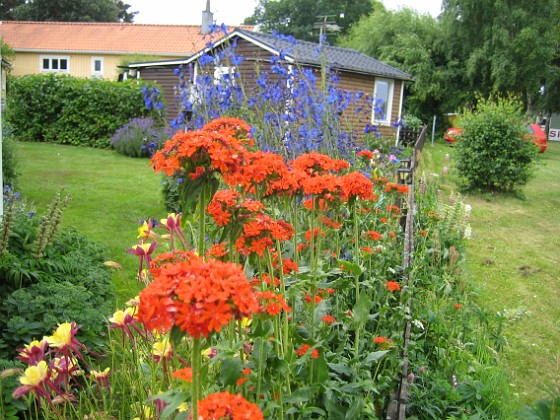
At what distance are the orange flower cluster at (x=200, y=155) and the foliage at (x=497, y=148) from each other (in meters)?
9.11

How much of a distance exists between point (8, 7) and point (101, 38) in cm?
1618

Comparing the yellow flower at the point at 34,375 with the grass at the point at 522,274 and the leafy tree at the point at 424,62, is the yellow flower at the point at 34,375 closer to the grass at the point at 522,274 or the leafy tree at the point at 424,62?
the grass at the point at 522,274

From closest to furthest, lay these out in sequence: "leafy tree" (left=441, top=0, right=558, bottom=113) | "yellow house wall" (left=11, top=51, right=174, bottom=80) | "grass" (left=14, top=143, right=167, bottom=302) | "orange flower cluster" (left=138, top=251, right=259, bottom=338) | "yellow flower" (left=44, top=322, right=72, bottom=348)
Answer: "orange flower cluster" (left=138, top=251, right=259, bottom=338), "yellow flower" (left=44, top=322, right=72, bottom=348), "grass" (left=14, top=143, right=167, bottom=302), "leafy tree" (left=441, top=0, right=558, bottom=113), "yellow house wall" (left=11, top=51, right=174, bottom=80)

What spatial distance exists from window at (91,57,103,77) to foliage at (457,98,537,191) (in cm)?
2425

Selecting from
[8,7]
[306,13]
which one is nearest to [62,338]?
[8,7]

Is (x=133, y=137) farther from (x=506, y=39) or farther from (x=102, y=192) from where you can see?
(x=506, y=39)

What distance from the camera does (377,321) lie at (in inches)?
108

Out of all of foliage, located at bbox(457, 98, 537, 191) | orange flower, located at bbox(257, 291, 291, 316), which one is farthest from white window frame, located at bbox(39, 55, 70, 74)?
orange flower, located at bbox(257, 291, 291, 316)

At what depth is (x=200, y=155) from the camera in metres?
1.44

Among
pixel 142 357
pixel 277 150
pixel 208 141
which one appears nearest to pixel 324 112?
pixel 277 150

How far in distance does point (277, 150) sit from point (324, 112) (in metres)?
0.58

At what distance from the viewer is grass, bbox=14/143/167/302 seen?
19.5 feet

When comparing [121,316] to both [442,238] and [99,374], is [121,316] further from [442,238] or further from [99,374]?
[442,238]

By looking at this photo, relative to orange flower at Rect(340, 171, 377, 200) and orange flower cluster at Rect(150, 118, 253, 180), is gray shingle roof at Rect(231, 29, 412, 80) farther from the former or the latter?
orange flower cluster at Rect(150, 118, 253, 180)
